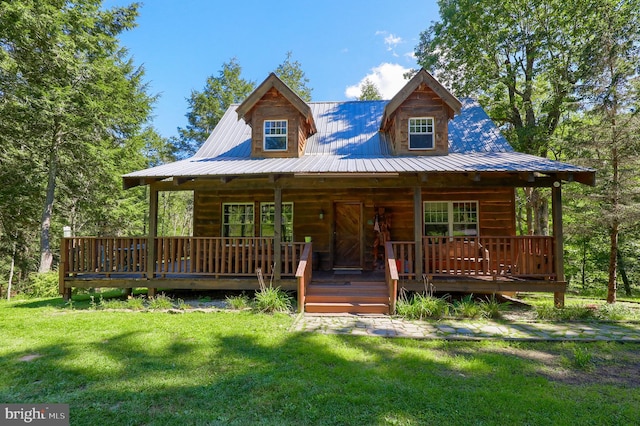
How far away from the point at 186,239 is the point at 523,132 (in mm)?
14864

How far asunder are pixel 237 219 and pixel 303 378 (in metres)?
8.16

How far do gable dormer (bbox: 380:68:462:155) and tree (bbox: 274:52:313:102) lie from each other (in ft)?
64.1

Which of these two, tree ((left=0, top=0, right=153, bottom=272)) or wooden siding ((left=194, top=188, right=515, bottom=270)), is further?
tree ((left=0, top=0, right=153, bottom=272))

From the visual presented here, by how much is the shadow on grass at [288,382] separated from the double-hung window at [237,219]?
5921mm

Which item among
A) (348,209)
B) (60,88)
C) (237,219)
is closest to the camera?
(348,209)

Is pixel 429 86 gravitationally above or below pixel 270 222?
above

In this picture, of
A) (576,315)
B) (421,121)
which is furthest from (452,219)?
(576,315)

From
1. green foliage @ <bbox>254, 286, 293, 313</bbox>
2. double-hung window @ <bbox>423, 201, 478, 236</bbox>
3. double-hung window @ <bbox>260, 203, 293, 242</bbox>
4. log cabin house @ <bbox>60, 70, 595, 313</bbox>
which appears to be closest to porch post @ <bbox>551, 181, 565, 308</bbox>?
log cabin house @ <bbox>60, 70, 595, 313</bbox>

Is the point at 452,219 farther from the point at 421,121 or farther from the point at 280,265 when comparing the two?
the point at 280,265

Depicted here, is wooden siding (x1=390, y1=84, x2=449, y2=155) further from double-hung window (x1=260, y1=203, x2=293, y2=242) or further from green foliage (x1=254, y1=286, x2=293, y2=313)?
green foliage (x1=254, y1=286, x2=293, y2=313)

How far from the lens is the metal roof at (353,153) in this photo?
8.04 metres

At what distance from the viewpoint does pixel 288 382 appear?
12.5 ft

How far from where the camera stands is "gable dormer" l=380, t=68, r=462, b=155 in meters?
10.3

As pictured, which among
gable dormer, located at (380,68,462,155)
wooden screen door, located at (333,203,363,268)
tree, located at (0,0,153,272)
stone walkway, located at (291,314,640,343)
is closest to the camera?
stone walkway, located at (291,314,640,343)
